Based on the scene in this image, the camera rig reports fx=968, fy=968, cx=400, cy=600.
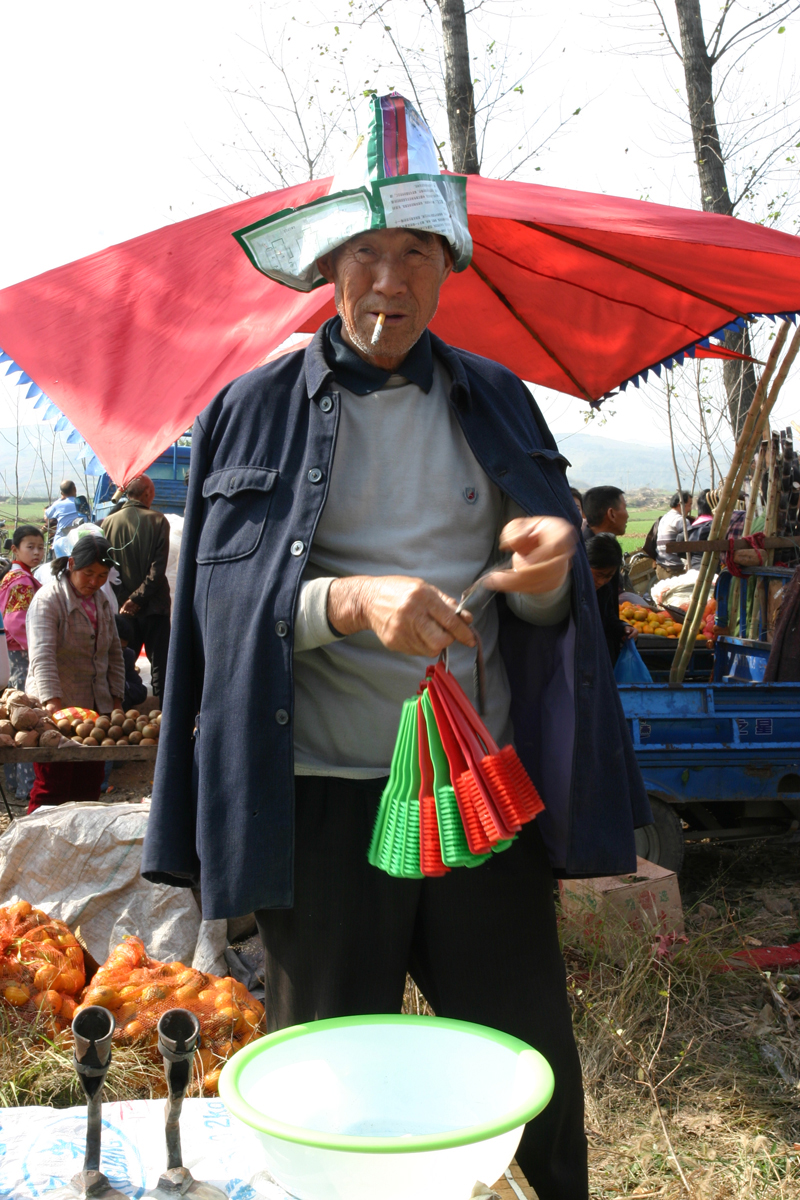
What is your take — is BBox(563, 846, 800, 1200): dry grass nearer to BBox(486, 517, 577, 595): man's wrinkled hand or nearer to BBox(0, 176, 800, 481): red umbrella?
BBox(486, 517, 577, 595): man's wrinkled hand

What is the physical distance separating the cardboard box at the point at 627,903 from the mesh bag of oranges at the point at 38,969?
165 centimetres

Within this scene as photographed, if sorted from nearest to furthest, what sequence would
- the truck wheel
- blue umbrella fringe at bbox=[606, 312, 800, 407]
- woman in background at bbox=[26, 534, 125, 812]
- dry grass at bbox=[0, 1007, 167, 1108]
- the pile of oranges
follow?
dry grass at bbox=[0, 1007, 167, 1108] → blue umbrella fringe at bbox=[606, 312, 800, 407] → the truck wheel → woman in background at bbox=[26, 534, 125, 812] → the pile of oranges

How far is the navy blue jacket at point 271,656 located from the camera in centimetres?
128

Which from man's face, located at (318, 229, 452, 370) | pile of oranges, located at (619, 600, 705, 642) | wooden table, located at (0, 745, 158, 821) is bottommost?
wooden table, located at (0, 745, 158, 821)

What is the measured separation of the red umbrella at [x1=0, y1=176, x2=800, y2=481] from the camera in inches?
105

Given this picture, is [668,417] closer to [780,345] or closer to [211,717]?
[780,345]

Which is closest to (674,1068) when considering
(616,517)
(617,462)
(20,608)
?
(616,517)

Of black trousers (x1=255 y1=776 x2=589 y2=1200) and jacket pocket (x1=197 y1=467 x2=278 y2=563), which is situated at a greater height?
jacket pocket (x1=197 y1=467 x2=278 y2=563)

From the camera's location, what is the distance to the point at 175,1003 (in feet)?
8.31

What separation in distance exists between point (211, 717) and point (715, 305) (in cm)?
318

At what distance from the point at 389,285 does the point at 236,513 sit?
0.39 m

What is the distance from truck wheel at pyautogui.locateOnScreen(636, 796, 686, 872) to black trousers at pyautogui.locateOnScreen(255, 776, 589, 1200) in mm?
2859

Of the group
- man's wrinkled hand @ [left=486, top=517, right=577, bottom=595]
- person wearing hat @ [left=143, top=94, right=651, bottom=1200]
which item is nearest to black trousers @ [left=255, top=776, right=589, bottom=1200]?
person wearing hat @ [left=143, top=94, right=651, bottom=1200]

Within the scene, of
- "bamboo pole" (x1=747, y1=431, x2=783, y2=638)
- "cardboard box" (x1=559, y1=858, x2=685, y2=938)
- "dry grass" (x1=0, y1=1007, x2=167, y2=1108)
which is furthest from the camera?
"bamboo pole" (x1=747, y1=431, x2=783, y2=638)
